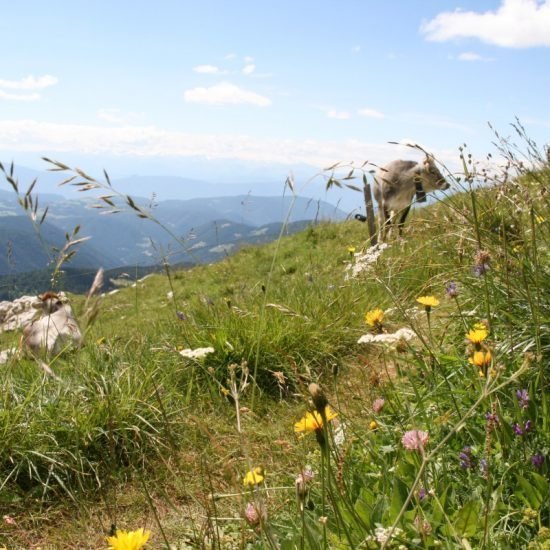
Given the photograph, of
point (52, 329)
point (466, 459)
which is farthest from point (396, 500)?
point (52, 329)

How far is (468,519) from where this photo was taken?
6.36ft

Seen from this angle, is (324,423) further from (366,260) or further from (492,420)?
(366,260)

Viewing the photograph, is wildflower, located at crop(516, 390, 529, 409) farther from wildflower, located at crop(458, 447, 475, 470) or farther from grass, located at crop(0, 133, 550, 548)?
wildflower, located at crop(458, 447, 475, 470)

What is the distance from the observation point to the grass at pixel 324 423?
72.1 inches

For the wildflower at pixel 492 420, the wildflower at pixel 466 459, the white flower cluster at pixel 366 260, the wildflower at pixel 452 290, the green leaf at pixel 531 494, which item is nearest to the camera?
the wildflower at pixel 492 420

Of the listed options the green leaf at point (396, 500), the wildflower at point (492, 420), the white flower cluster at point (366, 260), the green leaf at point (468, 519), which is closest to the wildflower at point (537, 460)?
the wildflower at point (492, 420)

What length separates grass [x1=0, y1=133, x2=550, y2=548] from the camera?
1.83 m

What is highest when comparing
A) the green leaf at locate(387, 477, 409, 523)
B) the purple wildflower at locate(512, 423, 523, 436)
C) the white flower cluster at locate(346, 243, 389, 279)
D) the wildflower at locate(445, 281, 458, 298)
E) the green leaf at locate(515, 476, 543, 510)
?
the white flower cluster at locate(346, 243, 389, 279)

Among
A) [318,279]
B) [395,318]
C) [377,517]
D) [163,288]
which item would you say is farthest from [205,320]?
[163,288]

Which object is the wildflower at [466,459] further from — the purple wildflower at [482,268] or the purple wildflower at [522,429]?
the purple wildflower at [482,268]

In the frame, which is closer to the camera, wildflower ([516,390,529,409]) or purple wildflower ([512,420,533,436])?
purple wildflower ([512,420,533,436])

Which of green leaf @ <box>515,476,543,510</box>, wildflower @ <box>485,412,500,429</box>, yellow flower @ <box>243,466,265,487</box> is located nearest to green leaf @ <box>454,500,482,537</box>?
green leaf @ <box>515,476,543,510</box>

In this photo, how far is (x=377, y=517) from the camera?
206cm

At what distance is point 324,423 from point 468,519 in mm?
1244
